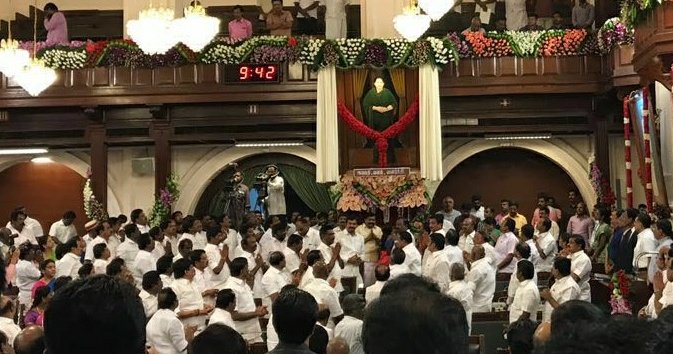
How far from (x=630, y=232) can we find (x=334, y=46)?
7565 mm

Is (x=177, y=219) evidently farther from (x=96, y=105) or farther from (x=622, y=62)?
(x=622, y=62)

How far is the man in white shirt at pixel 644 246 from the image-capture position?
10.7 metres

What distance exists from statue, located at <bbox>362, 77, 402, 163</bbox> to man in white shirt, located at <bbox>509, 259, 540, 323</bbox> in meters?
8.31

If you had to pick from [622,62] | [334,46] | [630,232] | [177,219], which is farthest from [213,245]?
[622,62]

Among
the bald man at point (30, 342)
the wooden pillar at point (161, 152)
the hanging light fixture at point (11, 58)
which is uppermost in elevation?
the hanging light fixture at point (11, 58)

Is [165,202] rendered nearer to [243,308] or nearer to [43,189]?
[43,189]

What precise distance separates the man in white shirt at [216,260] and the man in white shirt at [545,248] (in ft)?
14.9

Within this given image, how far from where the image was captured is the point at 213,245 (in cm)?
1200

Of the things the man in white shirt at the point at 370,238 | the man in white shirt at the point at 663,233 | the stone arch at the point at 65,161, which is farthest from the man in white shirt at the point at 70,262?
the stone arch at the point at 65,161

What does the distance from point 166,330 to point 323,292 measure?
204cm

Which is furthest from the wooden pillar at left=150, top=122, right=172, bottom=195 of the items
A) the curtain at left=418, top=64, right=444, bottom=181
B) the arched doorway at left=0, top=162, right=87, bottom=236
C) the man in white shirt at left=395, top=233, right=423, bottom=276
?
the man in white shirt at left=395, top=233, right=423, bottom=276

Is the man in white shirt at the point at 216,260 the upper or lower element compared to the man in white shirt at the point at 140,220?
lower

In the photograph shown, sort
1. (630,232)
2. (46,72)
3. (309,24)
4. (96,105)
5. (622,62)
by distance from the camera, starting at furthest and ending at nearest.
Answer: (309,24) → (96,105) → (622,62) → (46,72) → (630,232)

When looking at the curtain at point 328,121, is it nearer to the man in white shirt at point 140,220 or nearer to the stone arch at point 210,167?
the stone arch at point 210,167
